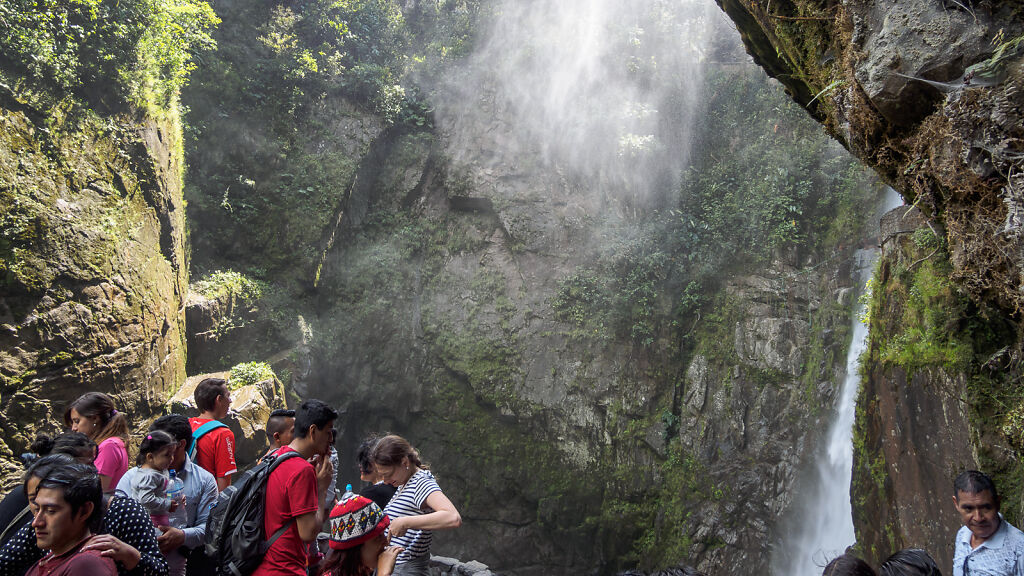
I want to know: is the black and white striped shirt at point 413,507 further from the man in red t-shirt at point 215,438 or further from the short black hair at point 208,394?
the short black hair at point 208,394

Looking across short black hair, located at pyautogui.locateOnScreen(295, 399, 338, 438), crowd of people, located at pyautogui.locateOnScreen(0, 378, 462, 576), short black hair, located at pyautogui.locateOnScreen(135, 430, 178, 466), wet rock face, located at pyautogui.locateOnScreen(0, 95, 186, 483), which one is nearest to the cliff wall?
crowd of people, located at pyautogui.locateOnScreen(0, 378, 462, 576)

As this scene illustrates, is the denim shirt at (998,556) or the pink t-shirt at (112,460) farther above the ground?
the pink t-shirt at (112,460)

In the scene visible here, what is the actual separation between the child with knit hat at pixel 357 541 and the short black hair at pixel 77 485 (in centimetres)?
99

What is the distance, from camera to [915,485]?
512cm

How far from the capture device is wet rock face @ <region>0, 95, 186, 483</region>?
6.52m

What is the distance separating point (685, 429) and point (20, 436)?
10801 mm

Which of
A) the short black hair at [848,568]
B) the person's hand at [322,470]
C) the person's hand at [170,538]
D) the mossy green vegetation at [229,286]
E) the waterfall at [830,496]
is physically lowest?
the waterfall at [830,496]

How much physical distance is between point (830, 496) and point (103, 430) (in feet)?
35.3

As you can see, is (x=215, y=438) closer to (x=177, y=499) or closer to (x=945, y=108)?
(x=177, y=499)

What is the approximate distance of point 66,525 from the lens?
2.26 meters

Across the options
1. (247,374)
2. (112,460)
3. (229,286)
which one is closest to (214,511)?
(112,460)

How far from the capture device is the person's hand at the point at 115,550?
232 centimetres

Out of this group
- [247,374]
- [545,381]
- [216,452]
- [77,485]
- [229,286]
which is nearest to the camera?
[77,485]

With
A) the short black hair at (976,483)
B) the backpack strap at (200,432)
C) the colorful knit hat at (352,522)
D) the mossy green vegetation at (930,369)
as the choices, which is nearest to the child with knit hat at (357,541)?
the colorful knit hat at (352,522)
